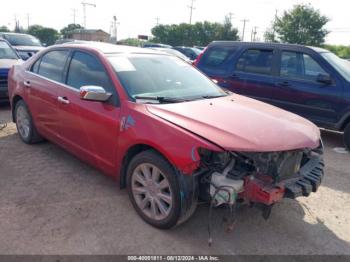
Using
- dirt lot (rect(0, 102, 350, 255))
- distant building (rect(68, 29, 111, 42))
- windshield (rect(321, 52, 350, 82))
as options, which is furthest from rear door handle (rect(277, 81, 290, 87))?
distant building (rect(68, 29, 111, 42))

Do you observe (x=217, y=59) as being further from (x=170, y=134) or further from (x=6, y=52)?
(x=6, y=52)

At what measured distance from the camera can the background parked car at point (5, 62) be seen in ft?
25.0

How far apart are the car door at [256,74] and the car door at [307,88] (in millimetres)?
176

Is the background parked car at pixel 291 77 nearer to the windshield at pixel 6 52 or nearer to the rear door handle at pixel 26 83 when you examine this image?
the rear door handle at pixel 26 83

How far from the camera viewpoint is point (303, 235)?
3.31 m

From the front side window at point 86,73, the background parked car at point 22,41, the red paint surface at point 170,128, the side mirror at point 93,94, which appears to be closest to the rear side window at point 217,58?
the red paint surface at point 170,128

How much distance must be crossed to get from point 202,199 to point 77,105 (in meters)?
1.85

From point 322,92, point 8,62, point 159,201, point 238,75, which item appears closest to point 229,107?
point 159,201

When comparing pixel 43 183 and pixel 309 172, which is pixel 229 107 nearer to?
pixel 309 172

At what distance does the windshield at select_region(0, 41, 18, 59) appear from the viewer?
8.64 metres

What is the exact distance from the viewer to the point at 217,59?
7.47 meters

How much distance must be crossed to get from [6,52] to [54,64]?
5093 mm

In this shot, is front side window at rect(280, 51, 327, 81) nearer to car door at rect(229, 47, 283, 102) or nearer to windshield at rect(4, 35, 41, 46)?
car door at rect(229, 47, 283, 102)

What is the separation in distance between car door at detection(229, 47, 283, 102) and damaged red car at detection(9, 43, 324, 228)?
2585 mm
